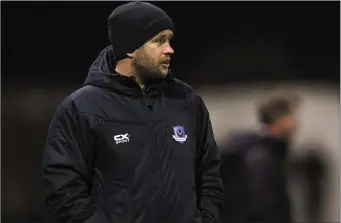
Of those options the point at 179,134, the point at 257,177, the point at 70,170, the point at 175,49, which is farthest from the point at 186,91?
the point at 175,49

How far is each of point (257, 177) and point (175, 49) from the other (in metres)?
3.26

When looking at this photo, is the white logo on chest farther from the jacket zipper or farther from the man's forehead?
the man's forehead

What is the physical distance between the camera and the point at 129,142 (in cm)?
325

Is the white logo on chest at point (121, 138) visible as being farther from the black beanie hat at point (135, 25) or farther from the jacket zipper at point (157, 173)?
the black beanie hat at point (135, 25)

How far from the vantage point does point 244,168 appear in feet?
17.6

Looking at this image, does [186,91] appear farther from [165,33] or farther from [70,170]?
[70,170]

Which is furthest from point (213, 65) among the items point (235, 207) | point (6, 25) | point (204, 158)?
point (204, 158)

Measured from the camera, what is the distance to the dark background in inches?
326

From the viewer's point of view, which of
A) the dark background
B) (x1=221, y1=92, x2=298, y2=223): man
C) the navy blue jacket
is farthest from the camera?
the dark background

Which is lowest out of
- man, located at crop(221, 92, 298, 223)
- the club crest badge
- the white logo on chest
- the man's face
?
man, located at crop(221, 92, 298, 223)

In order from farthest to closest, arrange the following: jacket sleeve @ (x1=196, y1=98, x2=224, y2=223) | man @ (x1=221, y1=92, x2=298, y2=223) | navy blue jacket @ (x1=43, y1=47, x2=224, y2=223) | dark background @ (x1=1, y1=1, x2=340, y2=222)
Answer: dark background @ (x1=1, y1=1, x2=340, y2=222), man @ (x1=221, y1=92, x2=298, y2=223), jacket sleeve @ (x1=196, y1=98, x2=224, y2=223), navy blue jacket @ (x1=43, y1=47, x2=224, y2=223)

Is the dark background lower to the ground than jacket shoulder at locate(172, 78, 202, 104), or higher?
lower

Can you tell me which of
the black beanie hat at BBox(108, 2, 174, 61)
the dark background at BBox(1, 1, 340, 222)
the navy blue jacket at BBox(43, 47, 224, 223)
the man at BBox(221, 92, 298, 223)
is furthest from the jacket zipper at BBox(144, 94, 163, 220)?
the dark background at BBox(1, 1, 340, 222)

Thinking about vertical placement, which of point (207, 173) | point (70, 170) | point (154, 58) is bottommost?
point (207, 173)
